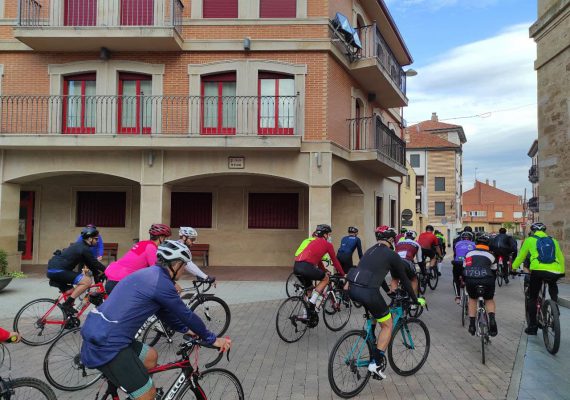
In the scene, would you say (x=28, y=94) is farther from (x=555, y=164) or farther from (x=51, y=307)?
(x=555, y=164)

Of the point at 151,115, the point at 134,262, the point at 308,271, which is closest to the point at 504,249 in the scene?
the point at 308,271

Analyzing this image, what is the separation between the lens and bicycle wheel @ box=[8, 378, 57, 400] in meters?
3.30

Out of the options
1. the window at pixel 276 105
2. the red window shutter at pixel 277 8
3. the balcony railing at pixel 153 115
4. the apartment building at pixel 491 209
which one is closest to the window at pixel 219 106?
the balcony railing at pixel 153 115

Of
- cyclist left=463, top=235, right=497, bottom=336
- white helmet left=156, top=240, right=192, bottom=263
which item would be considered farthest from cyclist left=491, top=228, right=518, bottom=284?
white helmet left=156, top=240, right=192, bottom=263

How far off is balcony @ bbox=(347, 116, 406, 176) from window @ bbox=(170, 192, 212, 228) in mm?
5733

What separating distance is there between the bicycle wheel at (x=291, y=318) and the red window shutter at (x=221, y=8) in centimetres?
1003

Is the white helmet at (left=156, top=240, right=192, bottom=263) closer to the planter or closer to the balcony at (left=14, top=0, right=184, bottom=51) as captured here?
the planter

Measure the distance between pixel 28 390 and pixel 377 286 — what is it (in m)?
3.31

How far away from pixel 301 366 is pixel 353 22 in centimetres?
1353

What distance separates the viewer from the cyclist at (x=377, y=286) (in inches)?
187

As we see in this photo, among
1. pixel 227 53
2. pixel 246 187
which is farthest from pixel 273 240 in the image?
pixel 227 53

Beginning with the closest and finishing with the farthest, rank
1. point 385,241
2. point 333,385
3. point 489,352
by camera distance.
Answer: point 333,385 < point 385,241 < point 489,352

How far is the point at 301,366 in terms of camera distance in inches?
225

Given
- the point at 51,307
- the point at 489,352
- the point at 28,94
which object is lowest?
the point at 489,352
